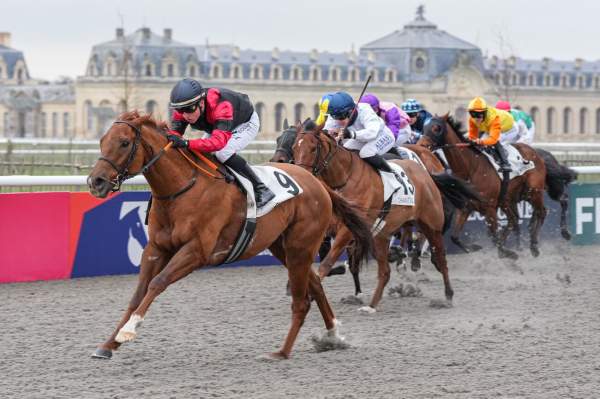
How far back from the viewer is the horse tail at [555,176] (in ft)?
48.3

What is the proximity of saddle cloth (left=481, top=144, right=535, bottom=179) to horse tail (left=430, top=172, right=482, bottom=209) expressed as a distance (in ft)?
8.63

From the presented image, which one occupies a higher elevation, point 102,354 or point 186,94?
point 186,94

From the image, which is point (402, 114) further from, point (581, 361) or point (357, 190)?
point (581, 361)

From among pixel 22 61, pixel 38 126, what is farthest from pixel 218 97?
pixel 22 61

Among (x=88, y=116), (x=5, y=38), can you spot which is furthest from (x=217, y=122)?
(x=5, y=38)

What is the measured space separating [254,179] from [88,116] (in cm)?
6963

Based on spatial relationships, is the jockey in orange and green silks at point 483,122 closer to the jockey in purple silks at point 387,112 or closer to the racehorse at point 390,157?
the racehorse at point 390,157

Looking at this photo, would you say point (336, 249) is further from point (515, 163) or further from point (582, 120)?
point (582, 120)

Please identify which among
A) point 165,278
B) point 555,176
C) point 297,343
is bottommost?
point 297,343

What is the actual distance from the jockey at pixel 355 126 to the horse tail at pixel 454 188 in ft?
3.08

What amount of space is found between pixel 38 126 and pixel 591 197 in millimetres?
63667

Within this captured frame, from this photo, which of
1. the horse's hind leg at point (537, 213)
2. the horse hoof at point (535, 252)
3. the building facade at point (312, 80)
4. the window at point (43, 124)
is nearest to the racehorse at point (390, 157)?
the horse hoof at point (535, 252)

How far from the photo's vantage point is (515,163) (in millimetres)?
13844

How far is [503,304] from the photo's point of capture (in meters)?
10.0
